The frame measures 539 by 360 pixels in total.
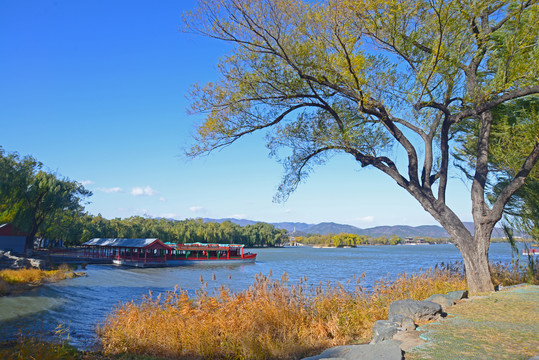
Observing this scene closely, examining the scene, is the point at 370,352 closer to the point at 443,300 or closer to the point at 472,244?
the point at 443,300

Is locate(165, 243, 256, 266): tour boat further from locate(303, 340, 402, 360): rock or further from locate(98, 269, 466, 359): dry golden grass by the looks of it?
locate(303, 340, 402, 360): rock

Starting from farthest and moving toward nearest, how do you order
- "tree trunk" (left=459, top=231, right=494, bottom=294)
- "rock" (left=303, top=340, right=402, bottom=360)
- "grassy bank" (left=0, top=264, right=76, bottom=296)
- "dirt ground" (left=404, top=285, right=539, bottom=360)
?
1. "grassy bank" (left=0, top=264, right=76, bottom=296)
2. "tree trunk" (left=459, top=231, right=494, bottom=294)
3. "dirt ground" (left=404, top=285, right=539, bottom=360)
4. "rock" (left=303, top=340, right=402, bottom=360)

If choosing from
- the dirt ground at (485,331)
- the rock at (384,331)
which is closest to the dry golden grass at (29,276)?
the rock at (384,331)

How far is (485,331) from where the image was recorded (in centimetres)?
581

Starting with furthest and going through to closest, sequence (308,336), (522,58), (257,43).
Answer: (257,43) < (522,58) < (308,336)

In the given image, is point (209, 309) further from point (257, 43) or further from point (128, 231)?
point (128, 231)

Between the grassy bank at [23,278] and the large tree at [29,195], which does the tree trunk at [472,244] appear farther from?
the large tree at [29,195]

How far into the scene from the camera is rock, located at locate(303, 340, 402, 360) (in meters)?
4.68

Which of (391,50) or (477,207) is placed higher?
(391,50)

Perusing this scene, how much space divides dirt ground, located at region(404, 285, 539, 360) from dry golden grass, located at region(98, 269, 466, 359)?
1.71 m

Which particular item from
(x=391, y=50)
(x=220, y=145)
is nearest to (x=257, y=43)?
(x=220, y=145)

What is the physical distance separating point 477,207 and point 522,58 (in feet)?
13.6

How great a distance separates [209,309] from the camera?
8.12 m

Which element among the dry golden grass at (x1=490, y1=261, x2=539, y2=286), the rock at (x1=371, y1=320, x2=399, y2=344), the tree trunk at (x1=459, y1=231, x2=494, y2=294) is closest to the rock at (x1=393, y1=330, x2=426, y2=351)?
the rock at (x1=371, y1=320, x2=399, y2=344)
